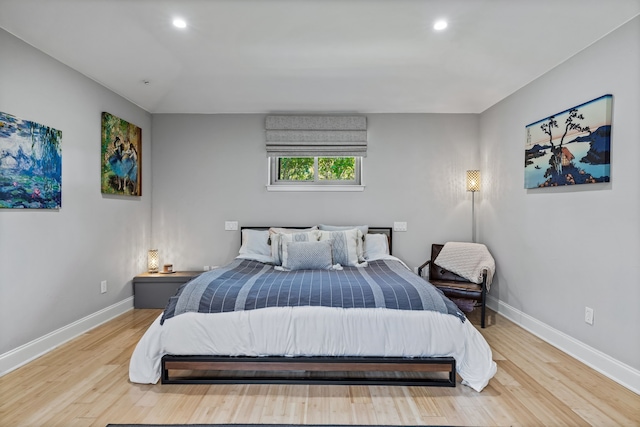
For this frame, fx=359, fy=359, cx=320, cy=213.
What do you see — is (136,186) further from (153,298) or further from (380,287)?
(380,287)

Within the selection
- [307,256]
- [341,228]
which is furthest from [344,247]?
[341,228]

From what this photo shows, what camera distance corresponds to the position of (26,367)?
8.83 feet

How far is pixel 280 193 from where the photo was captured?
185 inches

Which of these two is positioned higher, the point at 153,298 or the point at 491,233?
the point at 491,233

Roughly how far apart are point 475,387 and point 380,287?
88 cm

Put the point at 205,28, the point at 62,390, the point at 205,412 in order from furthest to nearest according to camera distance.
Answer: the point at 205,28, the point at 62,390, the point at 205,412

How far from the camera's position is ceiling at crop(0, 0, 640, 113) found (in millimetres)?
2350

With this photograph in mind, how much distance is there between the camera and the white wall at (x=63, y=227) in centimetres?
267

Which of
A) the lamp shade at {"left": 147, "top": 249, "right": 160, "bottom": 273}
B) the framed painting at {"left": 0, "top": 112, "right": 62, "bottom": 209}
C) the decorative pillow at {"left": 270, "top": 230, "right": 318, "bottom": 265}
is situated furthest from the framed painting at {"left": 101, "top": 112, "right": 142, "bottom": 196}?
the decorative pillow at {"left": 270, "top": 230, "right": 318, "bottom": 265}

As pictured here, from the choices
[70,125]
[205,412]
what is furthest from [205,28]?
[205,412]

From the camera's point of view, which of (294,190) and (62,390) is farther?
(294,190)

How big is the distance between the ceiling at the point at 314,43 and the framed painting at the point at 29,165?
2.21ft

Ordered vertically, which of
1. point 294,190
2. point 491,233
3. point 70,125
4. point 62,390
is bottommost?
point 62,390

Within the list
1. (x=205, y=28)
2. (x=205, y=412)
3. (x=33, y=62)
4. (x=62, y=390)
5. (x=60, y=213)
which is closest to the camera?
(x=205, y=412)
